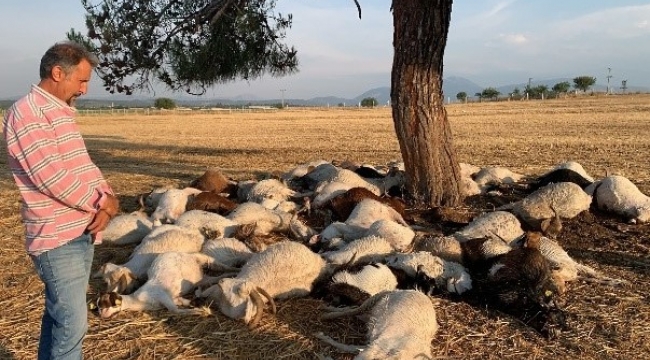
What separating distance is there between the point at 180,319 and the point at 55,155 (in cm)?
202

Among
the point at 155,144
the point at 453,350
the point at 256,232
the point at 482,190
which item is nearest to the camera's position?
the point at 453,350

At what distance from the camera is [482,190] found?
843 cm

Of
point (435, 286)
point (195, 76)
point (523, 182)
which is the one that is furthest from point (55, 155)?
point (195, 76)

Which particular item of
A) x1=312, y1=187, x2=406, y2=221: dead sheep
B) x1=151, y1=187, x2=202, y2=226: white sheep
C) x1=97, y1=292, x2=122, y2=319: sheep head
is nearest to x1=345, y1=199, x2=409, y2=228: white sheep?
x1=312, y1=187, x2=406, y2=221: dead sheep

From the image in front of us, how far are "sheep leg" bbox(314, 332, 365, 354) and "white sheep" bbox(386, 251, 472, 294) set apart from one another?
3.82ft

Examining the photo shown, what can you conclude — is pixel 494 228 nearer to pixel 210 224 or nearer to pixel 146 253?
pixel 210 224

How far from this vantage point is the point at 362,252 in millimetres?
5211

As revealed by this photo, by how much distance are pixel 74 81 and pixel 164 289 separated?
2207 millimetres

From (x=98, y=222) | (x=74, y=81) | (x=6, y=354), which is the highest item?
(x=74, y=81)

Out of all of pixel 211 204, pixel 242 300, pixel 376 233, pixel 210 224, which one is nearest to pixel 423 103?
pixel 376 233

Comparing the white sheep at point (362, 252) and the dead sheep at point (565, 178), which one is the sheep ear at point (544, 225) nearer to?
the dead sheep at point (565, 178)

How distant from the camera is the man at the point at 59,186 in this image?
8.93 feet

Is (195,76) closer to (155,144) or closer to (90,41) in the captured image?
(90,41)

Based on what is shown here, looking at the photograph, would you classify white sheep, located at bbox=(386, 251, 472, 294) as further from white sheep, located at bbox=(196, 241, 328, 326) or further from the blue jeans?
the blue jeans
